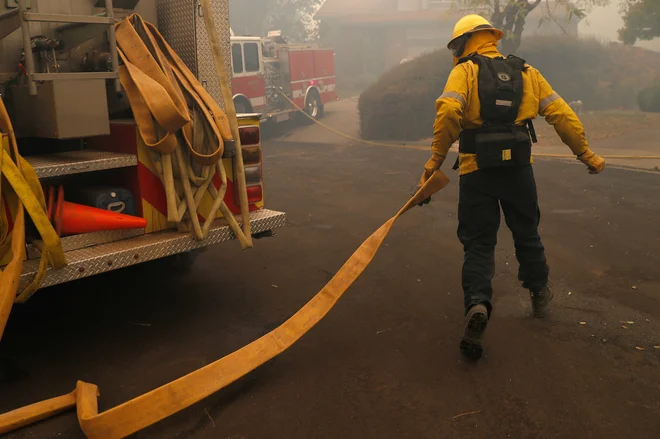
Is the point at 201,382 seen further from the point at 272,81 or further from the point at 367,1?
the point at 367,1

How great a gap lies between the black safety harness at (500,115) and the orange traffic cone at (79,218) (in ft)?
7.35

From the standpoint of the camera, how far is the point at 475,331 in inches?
146

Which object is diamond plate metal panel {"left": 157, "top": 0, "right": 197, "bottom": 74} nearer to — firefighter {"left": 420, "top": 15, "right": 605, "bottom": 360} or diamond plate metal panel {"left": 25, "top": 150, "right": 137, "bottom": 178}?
diamond plate metal panel {"left": 25, "top": 150, "right": 137, "bottom": 178}

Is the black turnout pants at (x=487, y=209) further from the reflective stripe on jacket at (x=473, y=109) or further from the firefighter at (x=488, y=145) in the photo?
the reflective stripe on jacket at (x=473, y=109)

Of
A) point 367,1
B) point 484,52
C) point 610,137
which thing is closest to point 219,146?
point 484,52

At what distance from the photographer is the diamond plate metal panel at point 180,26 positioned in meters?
4.74

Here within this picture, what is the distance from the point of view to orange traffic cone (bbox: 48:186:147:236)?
149 inches

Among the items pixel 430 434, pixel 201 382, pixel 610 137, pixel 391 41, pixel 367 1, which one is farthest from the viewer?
pixel 367 1

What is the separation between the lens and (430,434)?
118 inches

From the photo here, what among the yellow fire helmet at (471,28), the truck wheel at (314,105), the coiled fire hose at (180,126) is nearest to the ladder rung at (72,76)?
the coiled fire hose at (180,126)

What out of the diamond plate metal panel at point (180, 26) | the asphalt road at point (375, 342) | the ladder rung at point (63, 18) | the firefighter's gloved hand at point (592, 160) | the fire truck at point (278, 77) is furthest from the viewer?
the fire truck at point (278, 77)

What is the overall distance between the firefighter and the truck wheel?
17822 mm

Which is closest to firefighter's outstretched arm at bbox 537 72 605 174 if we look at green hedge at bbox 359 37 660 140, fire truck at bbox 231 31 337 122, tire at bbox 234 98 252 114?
green hedge at bbox 359 37 660 140

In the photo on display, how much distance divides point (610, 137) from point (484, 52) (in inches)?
493
